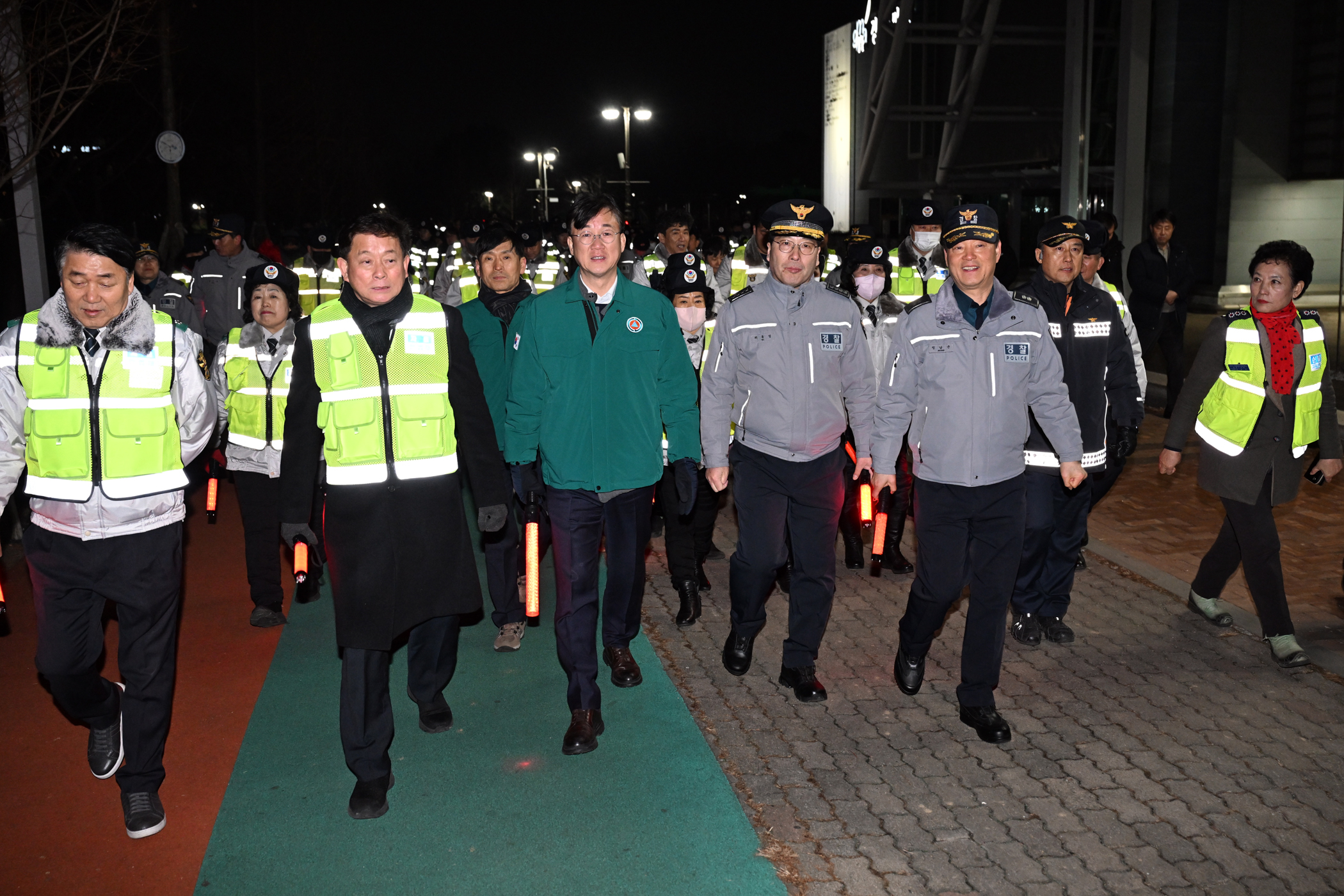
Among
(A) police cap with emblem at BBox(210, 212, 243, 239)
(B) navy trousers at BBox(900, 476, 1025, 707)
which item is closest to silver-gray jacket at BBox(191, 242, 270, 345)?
(A) police cap with emblem at BBox(210, 212, 243, 239)

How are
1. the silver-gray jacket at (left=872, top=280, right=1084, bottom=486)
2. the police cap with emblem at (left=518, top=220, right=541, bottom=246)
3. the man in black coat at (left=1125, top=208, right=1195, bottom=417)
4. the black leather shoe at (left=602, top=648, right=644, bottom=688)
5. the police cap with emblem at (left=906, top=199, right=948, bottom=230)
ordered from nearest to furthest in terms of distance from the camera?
the silver-gray jacket at (left=872, top=280, right=1084, bottom=486) → the black leather shoe at (left=602, top=648, right=644, bottom=688) → the police cap with emblem at (left=906, top=199, right=948, bottom=230) → the police cap with emblem at (left=518, top=220, right=541, bottom=246) → the man in black coat at (left=1125, top=208, right=1195, bottom=417)

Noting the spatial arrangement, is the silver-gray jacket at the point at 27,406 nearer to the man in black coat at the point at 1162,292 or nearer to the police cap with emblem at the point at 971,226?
the police cap with emblem at the point at 971,226

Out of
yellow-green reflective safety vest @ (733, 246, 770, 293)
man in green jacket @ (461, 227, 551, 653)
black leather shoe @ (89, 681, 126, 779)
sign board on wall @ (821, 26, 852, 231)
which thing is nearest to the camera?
black leather shoe @ (89, 681, 126, 779)

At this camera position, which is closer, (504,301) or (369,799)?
(369,799)

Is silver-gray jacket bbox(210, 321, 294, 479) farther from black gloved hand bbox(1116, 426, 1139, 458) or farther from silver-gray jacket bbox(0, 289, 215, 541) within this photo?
black gloved hand bbox(1116, 426, 1139, 458)

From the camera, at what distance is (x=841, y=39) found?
46969mm

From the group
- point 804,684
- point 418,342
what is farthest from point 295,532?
point 804,684

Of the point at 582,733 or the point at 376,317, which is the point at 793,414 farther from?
the point at 376,317

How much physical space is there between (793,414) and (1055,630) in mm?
2147

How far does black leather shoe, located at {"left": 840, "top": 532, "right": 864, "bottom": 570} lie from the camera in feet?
25.6

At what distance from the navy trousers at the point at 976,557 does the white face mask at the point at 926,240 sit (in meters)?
3.89

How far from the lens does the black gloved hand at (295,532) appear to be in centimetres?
454

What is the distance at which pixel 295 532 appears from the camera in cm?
454

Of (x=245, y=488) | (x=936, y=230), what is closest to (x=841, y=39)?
(x=936, y=230)
